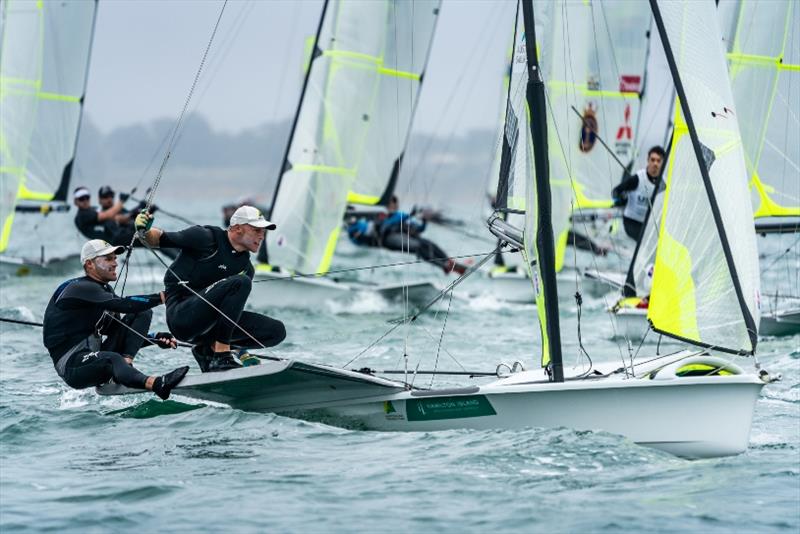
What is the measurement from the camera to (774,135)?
15.5 m

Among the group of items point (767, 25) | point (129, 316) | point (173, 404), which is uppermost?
point (767, 25)

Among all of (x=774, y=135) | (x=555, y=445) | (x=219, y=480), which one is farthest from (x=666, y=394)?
(x=774, y=135)

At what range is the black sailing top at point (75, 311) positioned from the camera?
338 inches

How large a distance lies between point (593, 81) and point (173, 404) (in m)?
13.5

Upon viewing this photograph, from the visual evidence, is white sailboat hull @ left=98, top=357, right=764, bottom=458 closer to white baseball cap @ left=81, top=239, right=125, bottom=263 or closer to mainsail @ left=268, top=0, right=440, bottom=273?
white baseball cap @ left=81, top=239, right=125, bottom=263

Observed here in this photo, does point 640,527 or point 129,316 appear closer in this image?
point 640,527

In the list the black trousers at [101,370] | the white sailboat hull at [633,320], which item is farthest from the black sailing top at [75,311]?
the white sailboat hull at [633,320]

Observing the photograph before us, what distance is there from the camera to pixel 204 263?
29.0 feet

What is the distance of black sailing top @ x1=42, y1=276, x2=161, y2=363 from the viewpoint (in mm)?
8578

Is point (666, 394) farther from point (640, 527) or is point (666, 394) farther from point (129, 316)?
point (129, 316)

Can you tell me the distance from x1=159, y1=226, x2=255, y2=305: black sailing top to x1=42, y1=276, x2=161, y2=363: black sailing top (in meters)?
0.27

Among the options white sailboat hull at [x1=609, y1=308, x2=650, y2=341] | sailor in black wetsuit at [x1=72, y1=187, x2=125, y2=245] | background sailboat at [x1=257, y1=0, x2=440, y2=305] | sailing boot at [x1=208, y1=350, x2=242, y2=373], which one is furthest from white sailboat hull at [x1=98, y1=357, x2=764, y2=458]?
sailor in black wetsuit at [x1=72, y1=187, x2=125, y2=245]

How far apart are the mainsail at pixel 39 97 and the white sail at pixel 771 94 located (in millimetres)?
11825

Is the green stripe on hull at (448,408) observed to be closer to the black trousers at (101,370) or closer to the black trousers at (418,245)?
the black trousers at (101,370)
